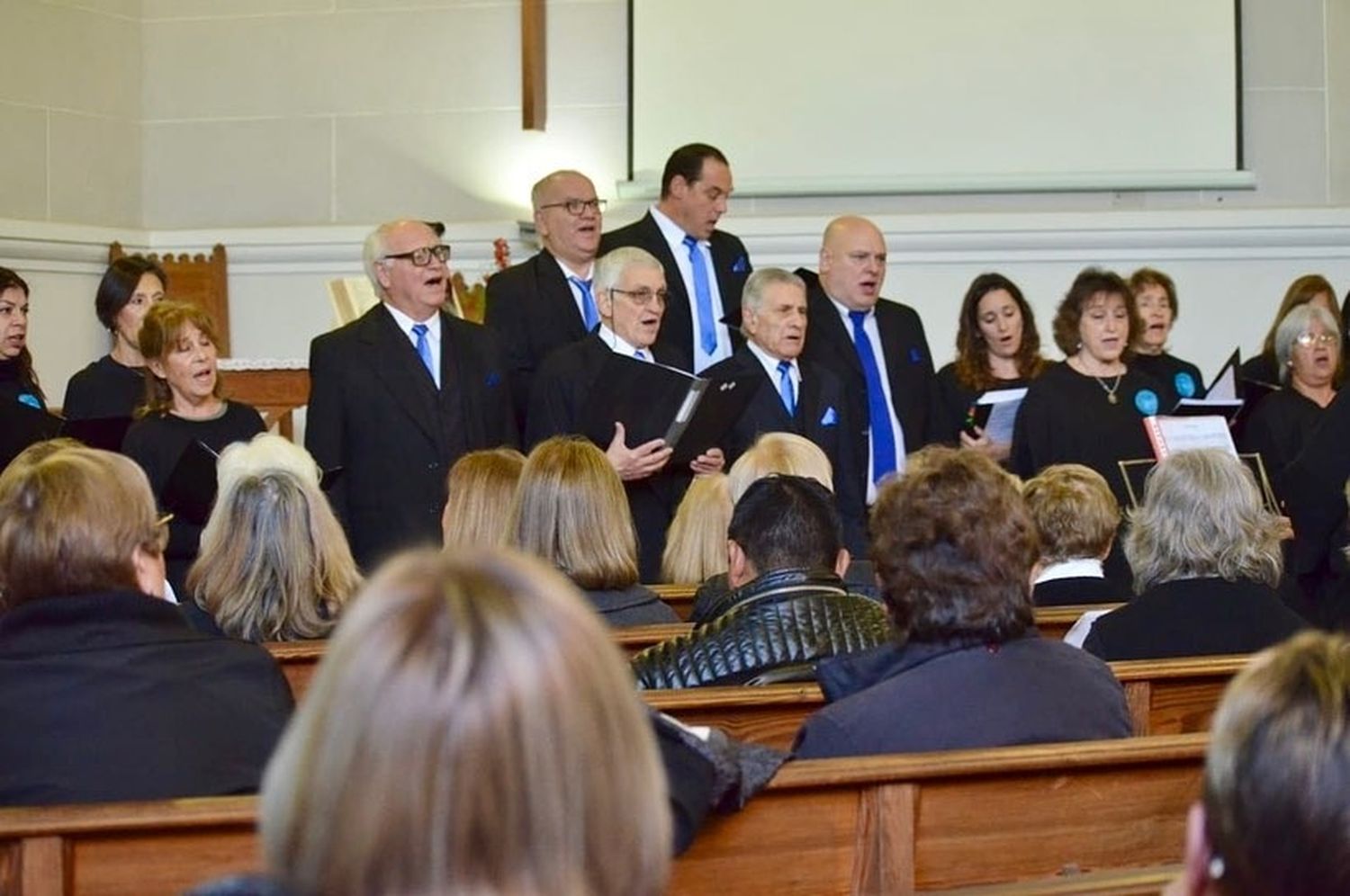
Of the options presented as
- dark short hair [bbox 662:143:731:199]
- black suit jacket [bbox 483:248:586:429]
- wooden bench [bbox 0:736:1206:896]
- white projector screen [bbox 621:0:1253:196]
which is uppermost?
white projector screen [bbox 621:0:1253:196]

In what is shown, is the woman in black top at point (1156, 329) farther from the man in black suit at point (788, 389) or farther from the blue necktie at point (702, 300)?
the blue necktie at point (702, 300)

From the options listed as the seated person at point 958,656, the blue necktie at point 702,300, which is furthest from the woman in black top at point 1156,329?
the seated person at point 958,656

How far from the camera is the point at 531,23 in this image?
9539mm

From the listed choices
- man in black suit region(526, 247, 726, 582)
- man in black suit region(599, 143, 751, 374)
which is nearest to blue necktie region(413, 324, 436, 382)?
man in black suit region(526, 247, 726, 582)

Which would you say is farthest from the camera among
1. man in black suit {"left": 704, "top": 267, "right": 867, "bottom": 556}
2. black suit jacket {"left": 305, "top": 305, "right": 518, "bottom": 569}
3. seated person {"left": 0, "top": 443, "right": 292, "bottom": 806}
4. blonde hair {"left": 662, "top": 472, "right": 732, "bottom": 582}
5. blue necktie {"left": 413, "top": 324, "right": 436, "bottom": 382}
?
man in black suit {"left": 704, "top": 267, "right": 867, "bottom": 556}

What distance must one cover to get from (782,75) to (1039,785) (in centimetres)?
691

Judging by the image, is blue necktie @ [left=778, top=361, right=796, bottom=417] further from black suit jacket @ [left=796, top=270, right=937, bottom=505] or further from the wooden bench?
the wooden bench

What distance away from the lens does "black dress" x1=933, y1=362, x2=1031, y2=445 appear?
7.13m

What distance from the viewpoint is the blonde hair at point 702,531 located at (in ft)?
16.0

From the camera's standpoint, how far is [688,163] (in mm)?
7090

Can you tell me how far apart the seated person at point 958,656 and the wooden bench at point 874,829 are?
18 centimetres

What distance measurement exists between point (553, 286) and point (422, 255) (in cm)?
75

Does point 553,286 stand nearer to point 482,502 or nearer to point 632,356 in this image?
point 632,356

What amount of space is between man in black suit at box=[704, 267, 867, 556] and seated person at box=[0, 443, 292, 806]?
147 inches
